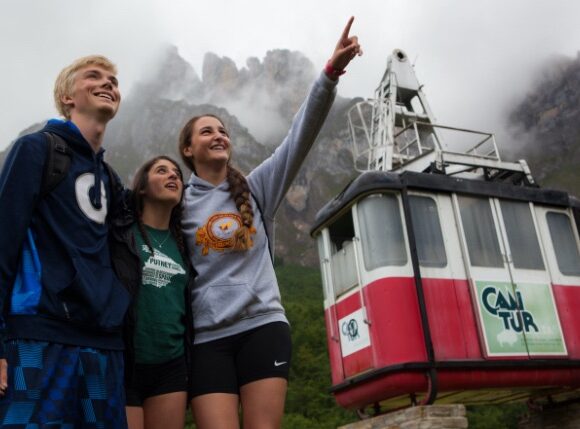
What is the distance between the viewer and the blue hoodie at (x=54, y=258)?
5.52 ft

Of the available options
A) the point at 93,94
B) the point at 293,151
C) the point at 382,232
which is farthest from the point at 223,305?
the point at 382,232

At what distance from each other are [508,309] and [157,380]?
559 cm

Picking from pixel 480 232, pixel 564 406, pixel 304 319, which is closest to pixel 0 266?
pixel 480 232

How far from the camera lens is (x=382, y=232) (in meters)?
6.85

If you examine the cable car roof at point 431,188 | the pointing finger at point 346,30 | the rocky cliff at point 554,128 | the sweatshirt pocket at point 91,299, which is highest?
the rocky cliff at point 554,128

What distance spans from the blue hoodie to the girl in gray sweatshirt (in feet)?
1.29

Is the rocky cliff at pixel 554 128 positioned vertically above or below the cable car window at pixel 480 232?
above

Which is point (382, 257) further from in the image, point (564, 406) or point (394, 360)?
point (564, 406)

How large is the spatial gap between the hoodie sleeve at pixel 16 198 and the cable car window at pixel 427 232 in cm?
541

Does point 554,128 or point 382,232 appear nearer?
point 382,232

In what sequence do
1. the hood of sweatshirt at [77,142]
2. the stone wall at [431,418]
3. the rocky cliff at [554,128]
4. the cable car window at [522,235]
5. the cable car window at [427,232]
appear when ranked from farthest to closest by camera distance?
1. the rocky cliff at [554,128]
2. the cable car window at [522,235]
3. the cable car window at [427,232]
4. the stone wall at [431,418]
5. the hood of sweatshirt at [77,142]

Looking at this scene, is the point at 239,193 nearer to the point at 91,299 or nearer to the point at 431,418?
the point at 91,299

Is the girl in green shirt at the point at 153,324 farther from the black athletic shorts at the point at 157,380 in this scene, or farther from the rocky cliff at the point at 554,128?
the rocky cliff at the point at 554,128

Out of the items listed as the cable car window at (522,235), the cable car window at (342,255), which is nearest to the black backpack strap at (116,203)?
the cable car window at (342,255)
